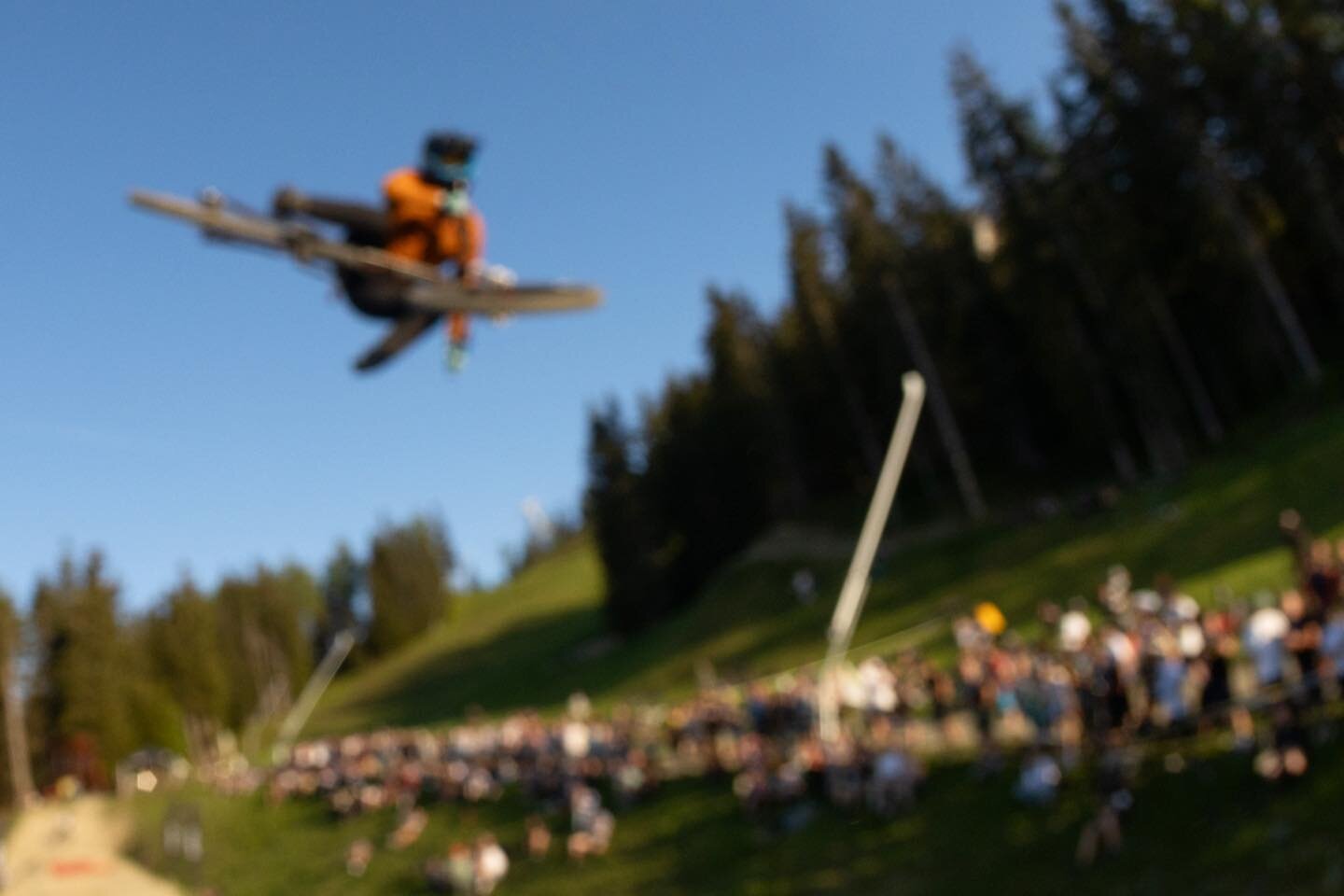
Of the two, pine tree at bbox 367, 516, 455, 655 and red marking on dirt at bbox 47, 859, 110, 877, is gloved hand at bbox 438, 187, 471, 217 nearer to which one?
red marking on dirt at bbox 47, 859, 110, 877

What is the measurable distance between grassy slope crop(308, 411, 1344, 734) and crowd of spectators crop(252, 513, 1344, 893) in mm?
2904

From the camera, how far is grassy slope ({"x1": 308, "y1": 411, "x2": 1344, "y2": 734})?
27328 mm

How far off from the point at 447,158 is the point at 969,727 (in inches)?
559

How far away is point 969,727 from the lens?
1714cm

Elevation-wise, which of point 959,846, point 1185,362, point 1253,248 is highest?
point 1253,248

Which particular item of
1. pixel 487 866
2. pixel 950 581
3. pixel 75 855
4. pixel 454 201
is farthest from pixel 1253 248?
pixel 75 855

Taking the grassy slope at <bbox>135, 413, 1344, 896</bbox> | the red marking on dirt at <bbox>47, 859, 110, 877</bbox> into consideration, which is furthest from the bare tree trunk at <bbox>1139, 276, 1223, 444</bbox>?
the red marking on dirt at <bbox>47, 859, 110, 877</bbox>

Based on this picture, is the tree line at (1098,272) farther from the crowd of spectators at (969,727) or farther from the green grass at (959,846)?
the green grass at (959,846)

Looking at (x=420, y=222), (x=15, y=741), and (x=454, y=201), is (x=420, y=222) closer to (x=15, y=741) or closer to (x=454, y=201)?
(x=454, y=201)

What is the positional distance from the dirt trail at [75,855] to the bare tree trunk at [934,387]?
3305 cm

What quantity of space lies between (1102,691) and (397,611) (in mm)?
94165

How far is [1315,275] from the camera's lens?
41500 mm

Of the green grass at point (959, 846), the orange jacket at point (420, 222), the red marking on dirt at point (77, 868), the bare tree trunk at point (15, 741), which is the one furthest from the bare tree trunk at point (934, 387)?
the bare tree trunk at point (15, 741)

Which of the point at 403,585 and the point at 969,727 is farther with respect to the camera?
the point at 403,585
